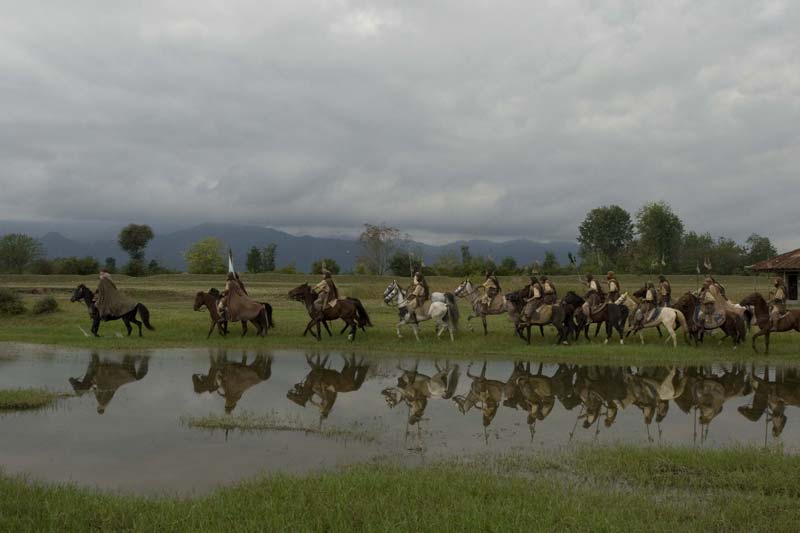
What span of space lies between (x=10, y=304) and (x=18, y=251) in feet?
241

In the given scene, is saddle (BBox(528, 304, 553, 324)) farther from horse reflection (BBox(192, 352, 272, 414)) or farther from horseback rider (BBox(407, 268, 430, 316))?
horse reflection (BBox(192, 352, 272, 414))

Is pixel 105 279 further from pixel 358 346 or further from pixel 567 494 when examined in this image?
pixel 567 494

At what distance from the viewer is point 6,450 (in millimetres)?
9086

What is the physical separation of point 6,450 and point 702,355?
1808cm

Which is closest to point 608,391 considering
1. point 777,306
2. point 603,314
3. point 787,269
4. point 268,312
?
point 603,314

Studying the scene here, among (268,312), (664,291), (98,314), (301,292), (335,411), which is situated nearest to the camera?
(335,411)

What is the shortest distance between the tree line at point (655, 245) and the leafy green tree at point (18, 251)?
80067mm

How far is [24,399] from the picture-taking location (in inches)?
471

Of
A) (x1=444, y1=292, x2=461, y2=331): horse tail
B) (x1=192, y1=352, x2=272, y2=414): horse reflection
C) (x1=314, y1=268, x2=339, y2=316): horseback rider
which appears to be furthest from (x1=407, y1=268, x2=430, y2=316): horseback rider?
(x1=192, y1=352, x2=272, y2=414): horse reflection

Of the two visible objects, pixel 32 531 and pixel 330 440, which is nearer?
pixel 32 531

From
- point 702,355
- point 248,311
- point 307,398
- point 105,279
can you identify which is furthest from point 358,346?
point 702,355

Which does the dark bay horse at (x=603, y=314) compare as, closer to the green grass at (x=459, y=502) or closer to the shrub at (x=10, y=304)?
the green grass at (x=459, y=502)

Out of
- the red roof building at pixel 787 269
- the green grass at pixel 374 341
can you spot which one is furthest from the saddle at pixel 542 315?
the red roof building at pixel 787 269

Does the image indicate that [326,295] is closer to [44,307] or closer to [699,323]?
[699,323]
